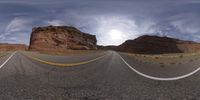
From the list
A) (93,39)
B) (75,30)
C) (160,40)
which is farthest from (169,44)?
(75,30)

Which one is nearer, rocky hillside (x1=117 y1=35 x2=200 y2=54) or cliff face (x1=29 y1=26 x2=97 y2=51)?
cliff face (x1=29 y1=26 x2=97 y2=51)

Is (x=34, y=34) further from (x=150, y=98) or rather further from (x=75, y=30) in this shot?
(x=150, y=98)

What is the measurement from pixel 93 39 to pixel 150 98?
149761 mm

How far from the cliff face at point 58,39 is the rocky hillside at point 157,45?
3442 centimetres

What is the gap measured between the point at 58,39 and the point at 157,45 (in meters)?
59.0

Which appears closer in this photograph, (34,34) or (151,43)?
(34,34)

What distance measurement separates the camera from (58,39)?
135 meters

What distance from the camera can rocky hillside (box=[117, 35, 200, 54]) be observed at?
168 m

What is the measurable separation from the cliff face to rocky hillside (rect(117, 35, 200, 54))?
34.4 meters

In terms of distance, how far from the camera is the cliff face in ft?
424

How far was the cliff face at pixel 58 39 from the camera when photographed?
129 meters

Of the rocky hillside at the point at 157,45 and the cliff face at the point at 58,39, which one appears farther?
the rocky hillside at the point at 157,45

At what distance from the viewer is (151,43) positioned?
17812 centimetres

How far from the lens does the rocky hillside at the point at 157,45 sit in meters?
168
